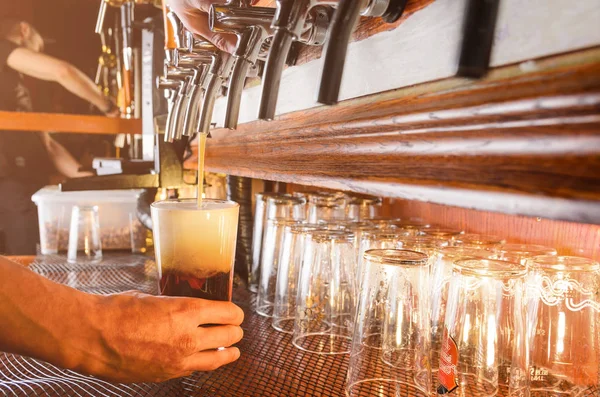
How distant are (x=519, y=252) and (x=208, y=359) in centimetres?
65

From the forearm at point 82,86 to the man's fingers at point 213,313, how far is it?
4.86 meters

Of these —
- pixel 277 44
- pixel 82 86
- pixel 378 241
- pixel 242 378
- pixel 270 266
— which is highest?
pixel 82 86

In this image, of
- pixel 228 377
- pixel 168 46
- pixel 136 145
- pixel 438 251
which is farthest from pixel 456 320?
pixel 136 145

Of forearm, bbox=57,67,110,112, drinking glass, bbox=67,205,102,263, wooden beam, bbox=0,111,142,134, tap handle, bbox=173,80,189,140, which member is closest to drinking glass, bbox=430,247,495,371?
tap handle, bbox=173,80,189,140

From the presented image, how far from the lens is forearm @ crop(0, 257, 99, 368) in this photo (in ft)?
2.63

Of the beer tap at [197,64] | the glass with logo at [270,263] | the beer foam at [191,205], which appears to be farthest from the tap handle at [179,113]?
the beer foam at [191,205]

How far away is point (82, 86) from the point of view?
5203 millimetres

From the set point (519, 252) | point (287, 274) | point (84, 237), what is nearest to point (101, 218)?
point (84, 237)

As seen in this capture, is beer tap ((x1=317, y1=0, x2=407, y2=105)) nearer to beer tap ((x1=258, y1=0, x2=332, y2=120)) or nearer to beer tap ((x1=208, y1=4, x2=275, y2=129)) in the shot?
beer tap ((x1=258, y1=0, x2=332, y2=120))

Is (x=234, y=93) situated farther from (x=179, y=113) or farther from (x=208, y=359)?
(x=179, y=113)

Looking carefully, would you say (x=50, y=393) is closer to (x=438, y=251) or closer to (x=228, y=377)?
(x=228, y=377)

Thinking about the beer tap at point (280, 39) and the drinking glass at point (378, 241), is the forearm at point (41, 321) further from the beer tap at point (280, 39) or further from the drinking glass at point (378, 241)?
the drinking glass at point (378, 241)

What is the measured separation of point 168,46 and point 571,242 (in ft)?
5.26

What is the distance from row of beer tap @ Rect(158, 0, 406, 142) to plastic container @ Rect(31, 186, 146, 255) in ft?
3.73
